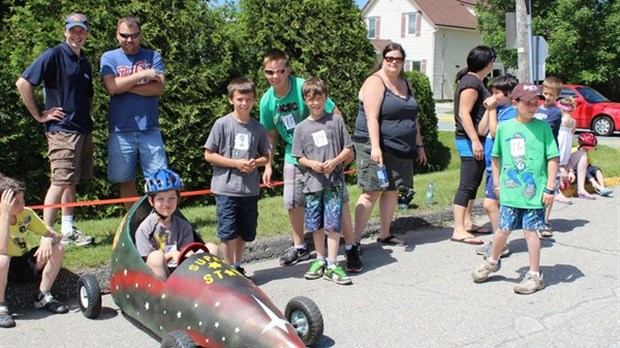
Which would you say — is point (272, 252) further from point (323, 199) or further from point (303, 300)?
point (303, 300)

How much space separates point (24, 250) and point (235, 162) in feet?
5.74

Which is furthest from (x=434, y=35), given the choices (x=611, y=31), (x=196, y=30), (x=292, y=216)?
(x=292, y=216)

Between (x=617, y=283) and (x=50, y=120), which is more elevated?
(x=50, y=120)

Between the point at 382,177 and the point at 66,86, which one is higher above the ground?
the point at 66,86

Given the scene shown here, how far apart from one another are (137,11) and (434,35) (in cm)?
4105

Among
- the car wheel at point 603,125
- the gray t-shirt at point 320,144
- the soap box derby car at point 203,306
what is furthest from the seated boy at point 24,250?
the car wheel at point 603,125

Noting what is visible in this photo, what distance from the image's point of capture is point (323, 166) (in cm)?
557

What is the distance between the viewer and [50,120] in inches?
227

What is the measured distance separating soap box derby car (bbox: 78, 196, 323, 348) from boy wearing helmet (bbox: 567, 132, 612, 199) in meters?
7.17

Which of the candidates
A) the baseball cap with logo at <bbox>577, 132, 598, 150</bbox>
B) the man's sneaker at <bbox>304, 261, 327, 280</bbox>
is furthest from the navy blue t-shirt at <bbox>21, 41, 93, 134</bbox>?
the baseball cap with logo at <bbox>577, 132, 598, 150</bbox>

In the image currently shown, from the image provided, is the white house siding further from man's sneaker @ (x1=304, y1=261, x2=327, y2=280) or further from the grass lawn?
man's sneaker @ (x1=304, y1=261, x2=327, y2=280)

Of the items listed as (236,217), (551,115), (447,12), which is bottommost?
(236,217)

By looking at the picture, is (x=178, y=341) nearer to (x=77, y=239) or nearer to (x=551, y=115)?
(x=77, y=239)

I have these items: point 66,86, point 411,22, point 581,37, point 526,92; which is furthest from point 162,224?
point 411,22
